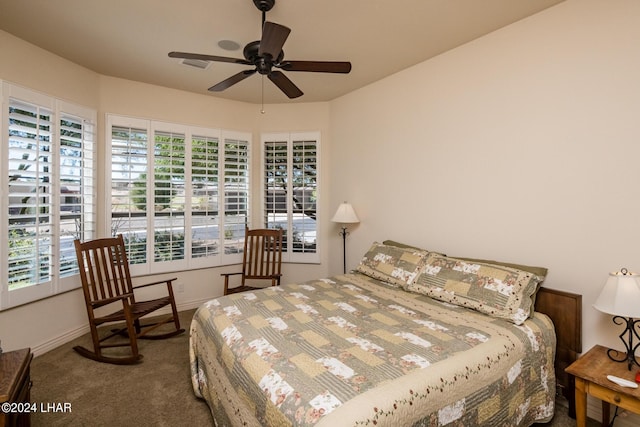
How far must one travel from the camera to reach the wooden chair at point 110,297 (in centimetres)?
270

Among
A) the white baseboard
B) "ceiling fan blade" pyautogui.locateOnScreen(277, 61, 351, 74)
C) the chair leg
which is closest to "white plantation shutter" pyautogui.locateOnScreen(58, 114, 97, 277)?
the white baseboard

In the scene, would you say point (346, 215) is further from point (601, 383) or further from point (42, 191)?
point (42, 191)

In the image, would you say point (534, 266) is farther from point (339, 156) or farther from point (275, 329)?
point (339, 156)

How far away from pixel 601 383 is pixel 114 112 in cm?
470

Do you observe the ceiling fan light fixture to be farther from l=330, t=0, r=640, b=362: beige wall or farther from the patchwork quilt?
the patchwork quilt

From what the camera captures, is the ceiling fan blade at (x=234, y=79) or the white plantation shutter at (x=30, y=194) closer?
the ceiling fan blade at (x=234, y=79)

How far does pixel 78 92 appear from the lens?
3.22m

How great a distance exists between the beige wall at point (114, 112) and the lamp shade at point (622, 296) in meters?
3.06

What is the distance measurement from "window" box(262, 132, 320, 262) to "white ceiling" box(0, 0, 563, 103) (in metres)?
1.32

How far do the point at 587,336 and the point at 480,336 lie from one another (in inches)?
35.4

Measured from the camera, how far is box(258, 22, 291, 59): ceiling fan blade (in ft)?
5.28

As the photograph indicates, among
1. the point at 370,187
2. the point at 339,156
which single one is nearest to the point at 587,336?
the point at 370,187

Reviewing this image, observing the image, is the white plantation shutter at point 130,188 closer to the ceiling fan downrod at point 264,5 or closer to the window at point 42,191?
the window at point 42,191

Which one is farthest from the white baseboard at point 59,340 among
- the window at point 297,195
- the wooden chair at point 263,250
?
the window at point 297,195
